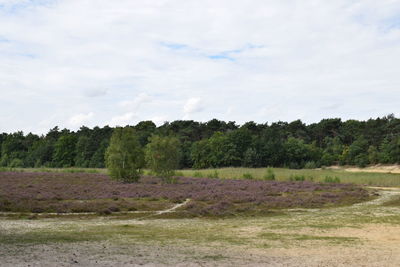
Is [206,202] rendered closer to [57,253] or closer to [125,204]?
[125,204]

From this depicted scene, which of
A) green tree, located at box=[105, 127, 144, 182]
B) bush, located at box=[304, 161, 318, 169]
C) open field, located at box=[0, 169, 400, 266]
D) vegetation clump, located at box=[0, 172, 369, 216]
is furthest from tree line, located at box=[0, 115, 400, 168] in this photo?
open field, located at box=[0, 169, 400, 266]

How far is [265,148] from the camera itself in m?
104

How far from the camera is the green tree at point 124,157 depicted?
52.2 meters

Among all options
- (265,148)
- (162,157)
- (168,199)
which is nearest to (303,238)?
(168,199)

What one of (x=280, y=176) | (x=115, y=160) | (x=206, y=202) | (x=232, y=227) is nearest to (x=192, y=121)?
(x=280, y=176)

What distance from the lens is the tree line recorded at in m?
101

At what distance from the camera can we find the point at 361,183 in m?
55.2

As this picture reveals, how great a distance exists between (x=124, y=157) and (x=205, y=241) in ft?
118

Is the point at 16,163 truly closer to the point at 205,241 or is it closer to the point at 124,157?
the point at 124,157

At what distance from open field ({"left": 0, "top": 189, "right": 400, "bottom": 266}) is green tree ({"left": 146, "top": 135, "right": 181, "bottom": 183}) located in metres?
25.6

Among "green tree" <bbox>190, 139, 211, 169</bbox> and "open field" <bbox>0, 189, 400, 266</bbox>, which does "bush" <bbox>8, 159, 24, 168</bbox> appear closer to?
"green tree" <bbox>190, 139, 211, 169</bbox>

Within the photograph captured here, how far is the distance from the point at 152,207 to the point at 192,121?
366ft

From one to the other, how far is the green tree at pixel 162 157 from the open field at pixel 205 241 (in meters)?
25.6

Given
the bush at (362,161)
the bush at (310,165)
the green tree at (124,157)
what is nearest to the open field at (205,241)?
the green tree at (124,157)
